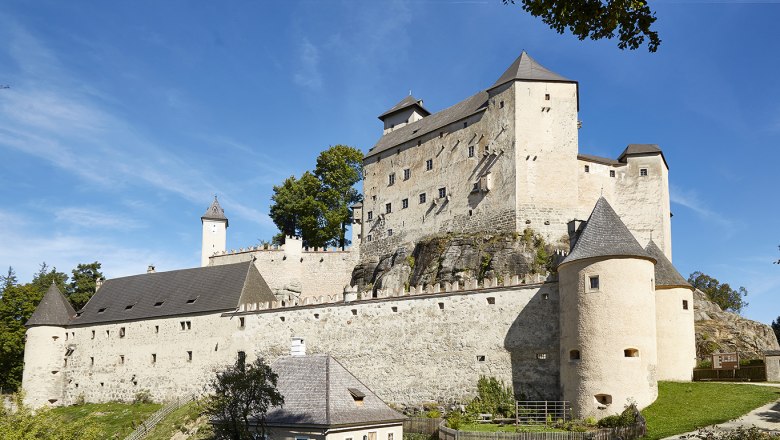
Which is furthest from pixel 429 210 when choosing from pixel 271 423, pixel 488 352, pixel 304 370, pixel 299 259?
pixel 271 423

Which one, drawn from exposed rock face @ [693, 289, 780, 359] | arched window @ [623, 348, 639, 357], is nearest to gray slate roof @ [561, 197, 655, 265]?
arched window @ [623, 348, 639, 357]

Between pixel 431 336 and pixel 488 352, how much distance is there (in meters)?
3.69

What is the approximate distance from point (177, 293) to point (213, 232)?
18.7m

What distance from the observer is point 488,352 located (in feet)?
126

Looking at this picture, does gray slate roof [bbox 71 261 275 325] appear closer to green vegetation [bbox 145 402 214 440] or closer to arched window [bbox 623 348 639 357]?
green vegetation [bbox 145 402 214 440]

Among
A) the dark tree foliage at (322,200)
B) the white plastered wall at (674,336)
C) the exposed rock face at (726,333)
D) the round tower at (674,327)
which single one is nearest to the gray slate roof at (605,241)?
the round tower at (674,327)

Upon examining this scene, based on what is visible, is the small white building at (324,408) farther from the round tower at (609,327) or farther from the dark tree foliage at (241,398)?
the round tower at (609,327)

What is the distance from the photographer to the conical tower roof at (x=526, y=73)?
5700 centimetres

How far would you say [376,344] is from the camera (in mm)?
42500

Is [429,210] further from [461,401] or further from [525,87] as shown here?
[461,401]

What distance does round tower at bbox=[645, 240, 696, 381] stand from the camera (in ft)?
119

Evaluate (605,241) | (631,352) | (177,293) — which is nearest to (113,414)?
(177,293)

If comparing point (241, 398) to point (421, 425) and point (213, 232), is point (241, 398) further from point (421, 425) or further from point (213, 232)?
point (213, 232)

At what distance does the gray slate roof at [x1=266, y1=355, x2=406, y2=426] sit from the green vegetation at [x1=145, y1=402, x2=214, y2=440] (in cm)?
793
